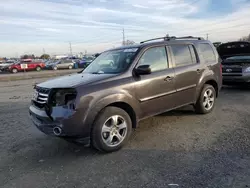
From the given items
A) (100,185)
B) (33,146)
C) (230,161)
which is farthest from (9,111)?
(230,161)

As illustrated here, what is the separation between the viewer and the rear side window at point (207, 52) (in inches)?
224

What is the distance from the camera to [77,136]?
142 inches

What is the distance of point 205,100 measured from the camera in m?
5.75

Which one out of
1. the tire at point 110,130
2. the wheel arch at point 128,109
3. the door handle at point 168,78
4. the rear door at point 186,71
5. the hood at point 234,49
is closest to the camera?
the tire at point 110,130

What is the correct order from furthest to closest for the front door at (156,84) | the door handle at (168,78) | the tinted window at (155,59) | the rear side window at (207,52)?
the rear side window at (207,52)
the door handle at (168,78)
the tinted window at (155,59)
the front door at (156,84)

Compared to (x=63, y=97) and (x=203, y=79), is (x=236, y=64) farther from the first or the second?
(x=63, y=97)

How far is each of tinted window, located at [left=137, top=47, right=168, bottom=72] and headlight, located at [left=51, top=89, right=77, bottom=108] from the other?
1.49 meters

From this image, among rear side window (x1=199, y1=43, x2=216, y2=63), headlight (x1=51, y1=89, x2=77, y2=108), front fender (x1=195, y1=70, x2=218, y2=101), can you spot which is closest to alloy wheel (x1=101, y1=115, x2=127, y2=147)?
headlight (x1=51, y1=89, x2=77, y2=108)

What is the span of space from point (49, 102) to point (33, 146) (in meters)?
1.20

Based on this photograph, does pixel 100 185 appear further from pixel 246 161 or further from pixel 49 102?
pixel 246 161

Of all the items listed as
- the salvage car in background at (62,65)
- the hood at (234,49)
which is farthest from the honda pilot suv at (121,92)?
the salvage car in background at (62,65)

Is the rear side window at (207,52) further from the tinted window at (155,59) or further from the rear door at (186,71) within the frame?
the tinted window at (155,59)

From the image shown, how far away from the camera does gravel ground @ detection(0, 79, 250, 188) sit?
9.93 feet

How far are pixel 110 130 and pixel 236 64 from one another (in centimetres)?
674
